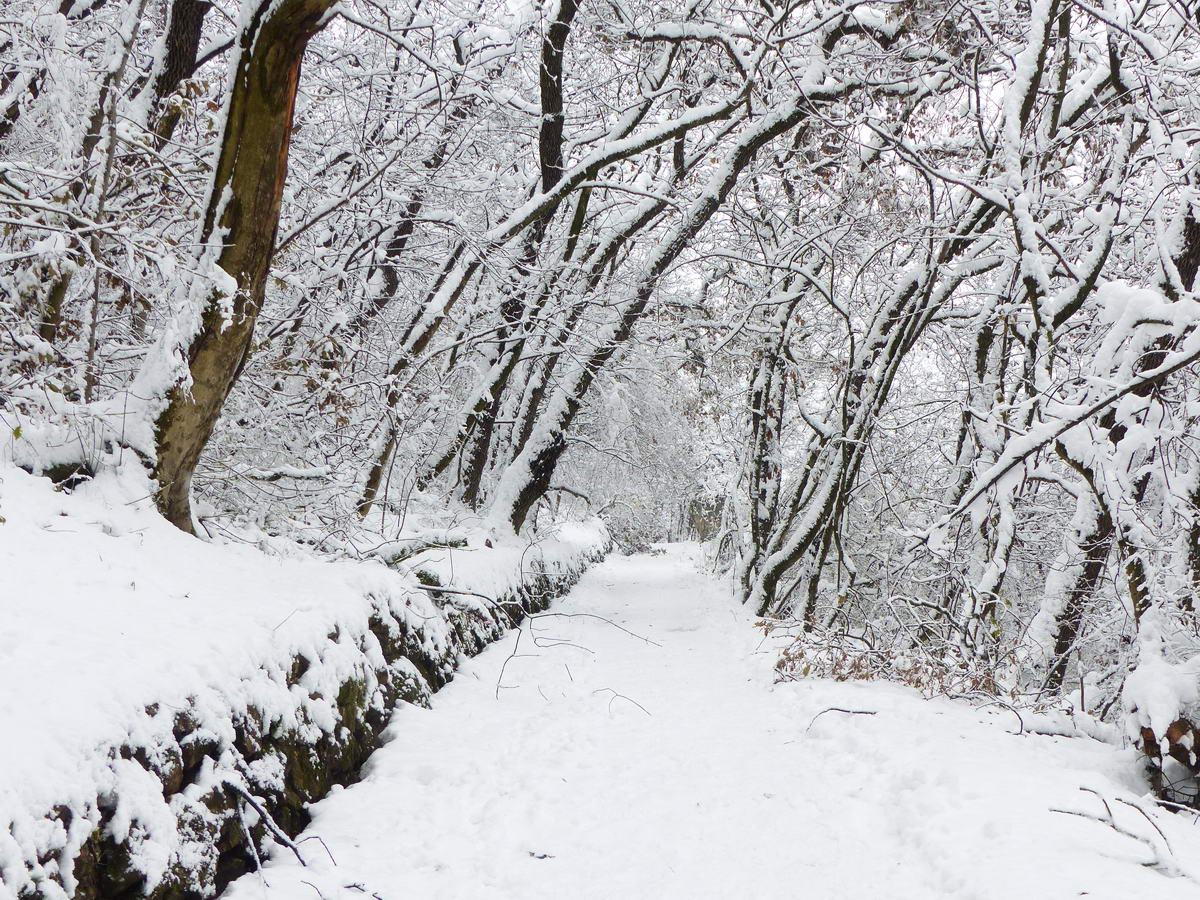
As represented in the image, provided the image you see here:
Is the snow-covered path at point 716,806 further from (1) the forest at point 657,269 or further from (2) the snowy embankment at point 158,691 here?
(1) the forest at point 657,269

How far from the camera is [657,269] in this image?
968cm

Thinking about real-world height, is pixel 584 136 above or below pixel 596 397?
above

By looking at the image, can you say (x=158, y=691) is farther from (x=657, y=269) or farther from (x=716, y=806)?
(x=657, y=269)

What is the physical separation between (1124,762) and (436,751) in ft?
13.6

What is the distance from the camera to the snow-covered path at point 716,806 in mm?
3125

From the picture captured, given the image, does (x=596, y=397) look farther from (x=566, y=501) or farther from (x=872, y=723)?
(x=872, y=723)

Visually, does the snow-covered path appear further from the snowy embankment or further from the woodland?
the woodland

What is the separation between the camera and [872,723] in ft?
17.4

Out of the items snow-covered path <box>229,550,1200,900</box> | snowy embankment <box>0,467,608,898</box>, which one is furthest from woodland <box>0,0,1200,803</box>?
snow-covered path <box>229,550,1200,900</box>

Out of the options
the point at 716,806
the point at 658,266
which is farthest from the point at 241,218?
the point at 658,266

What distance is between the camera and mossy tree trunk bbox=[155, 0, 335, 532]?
147 inches

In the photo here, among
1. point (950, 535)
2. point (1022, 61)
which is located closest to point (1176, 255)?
point (1022, 61)

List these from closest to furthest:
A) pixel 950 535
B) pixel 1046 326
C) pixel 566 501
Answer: pixel 1046 326, pixel 950 535, pixel 566 501

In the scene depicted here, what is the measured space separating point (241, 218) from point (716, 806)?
4.25 m
